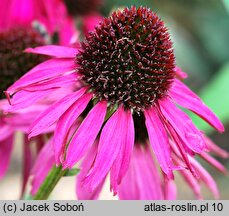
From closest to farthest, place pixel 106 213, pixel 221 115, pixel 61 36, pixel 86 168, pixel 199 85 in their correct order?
pixel 106 213 < pixel 86 168 < pixel 61 36 < pixel 221 115 < pixel 199 85

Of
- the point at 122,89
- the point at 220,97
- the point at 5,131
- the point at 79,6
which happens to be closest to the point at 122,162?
the point at 122,89

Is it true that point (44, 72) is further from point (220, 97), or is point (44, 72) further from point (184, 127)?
point (220, 97)

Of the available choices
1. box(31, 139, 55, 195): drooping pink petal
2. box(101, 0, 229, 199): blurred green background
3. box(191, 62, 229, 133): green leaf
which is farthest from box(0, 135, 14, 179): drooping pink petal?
box(101, 0, 229, 199): blurred green background

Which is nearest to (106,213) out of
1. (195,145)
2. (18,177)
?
(195,145)

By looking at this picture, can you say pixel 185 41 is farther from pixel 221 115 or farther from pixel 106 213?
pixel 106 213

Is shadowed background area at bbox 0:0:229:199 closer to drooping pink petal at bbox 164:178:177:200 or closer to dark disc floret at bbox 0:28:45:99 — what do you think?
dark disc floret at bbox 0:28:45:99

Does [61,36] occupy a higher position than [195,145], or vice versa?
[61,36]
